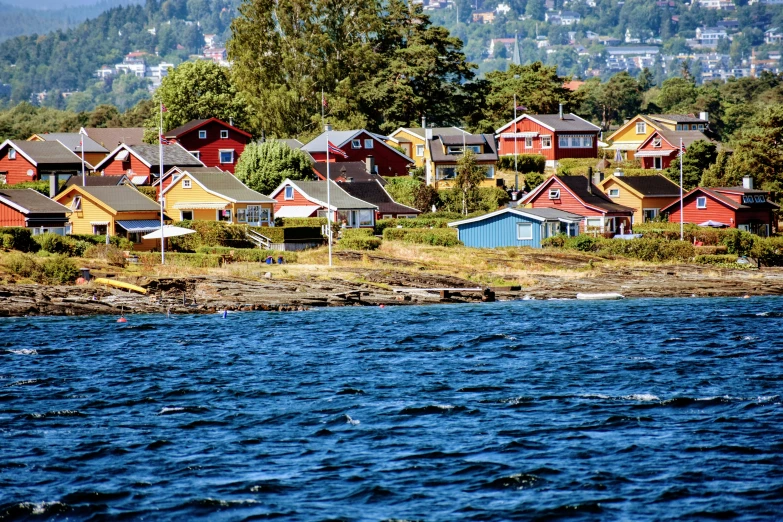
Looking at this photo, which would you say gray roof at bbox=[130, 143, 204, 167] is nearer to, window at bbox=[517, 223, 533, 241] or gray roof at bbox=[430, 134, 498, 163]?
gray roof at bbox=[430, 134, 498, 163]

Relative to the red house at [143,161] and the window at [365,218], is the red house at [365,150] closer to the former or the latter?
the red house at [143,161]

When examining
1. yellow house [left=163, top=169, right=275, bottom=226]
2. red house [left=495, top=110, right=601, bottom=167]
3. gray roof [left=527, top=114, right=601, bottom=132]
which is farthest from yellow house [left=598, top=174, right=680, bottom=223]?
yellow house [left=163, top=169, right=275, bottom=226]

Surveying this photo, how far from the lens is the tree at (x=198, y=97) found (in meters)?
112

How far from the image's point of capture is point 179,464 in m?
27.5

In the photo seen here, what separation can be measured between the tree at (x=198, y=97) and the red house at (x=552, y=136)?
28136mm

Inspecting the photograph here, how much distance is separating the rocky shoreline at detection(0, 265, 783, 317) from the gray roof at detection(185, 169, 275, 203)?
18962 millimetres

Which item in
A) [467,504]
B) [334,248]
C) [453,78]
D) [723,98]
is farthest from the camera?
[723,98]

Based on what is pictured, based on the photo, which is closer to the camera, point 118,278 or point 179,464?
point 179,464

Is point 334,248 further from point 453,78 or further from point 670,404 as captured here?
point 453,78

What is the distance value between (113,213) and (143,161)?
22.8m

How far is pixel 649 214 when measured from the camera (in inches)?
3578

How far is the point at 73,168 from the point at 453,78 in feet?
167

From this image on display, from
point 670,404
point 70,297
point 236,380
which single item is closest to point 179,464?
point 236,380

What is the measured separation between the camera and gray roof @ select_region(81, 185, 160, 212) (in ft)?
243
